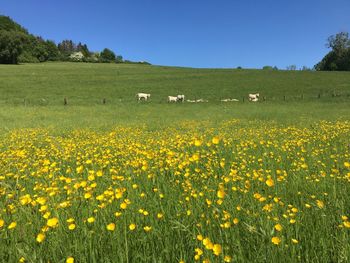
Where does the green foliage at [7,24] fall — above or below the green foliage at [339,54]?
above

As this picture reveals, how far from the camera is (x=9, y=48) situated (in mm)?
104625

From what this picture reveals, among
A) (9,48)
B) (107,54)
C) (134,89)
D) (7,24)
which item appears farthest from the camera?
(107,54)

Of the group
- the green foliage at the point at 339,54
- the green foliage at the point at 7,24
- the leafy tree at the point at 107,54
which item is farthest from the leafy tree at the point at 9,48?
the green foliage at the point at 339,54

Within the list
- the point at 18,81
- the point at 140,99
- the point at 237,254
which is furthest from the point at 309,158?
the point at 18,81

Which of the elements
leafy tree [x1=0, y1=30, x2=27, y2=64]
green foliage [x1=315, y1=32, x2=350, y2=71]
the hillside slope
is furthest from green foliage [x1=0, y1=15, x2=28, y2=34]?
green foliage [x1=315, y1=32, x2=350, y2=71]

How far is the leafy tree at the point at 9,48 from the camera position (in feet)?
341

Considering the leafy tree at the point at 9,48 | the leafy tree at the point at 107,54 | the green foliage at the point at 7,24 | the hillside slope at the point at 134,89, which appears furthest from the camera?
the leafy tree at the point at 107,54

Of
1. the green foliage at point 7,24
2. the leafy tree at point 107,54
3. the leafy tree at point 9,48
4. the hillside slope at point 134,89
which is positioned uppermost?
the green foliage at point 7,24

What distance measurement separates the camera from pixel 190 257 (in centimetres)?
262

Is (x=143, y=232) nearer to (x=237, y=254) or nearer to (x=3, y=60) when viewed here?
(x=237, y=254)

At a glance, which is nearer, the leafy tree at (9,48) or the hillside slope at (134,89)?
the hillside slope at (134,89)

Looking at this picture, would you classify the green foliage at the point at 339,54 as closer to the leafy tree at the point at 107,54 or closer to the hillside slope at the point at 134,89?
the hillside slope at the point at 134,89

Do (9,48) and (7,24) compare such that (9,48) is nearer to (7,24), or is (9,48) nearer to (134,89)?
(7,24)

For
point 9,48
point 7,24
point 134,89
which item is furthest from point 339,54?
point 7,24
